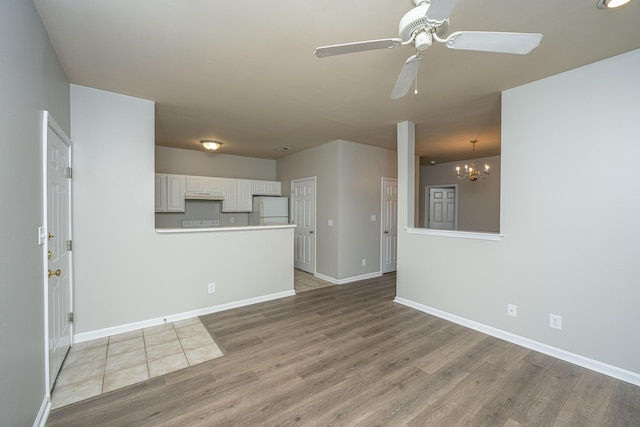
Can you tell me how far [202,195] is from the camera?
17.7 ft

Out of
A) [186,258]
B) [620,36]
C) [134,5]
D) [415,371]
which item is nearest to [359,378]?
[415,371]

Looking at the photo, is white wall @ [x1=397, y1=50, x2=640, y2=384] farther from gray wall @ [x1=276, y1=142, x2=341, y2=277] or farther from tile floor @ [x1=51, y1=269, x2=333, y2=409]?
tile floor @ [x1=51, y1=269, x2=333, y2=409]

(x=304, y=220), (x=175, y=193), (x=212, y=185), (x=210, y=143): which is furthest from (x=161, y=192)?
(x=304, y=220)

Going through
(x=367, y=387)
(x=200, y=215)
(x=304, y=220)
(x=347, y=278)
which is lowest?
(x=367, y=387)

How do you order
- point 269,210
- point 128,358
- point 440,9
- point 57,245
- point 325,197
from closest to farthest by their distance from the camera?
point 440,9, point 57,245, point 128,358, point 325,197, point 269,210

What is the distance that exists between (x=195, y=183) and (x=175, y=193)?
411mm

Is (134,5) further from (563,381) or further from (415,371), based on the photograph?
(563,381)

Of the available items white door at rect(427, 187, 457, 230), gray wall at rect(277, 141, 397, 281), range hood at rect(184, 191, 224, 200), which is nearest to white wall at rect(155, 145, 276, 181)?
range hood at rect(184, 191, 224, 200)

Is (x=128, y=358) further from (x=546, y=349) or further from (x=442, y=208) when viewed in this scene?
(x=442, y=208)

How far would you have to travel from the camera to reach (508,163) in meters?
2.86

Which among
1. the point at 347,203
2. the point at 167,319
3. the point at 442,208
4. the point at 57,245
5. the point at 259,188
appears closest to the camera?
the point at 57,245

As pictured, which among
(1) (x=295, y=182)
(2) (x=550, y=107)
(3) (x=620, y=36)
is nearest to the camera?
(3) (x=620, y=36)

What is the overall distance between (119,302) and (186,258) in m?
0.79

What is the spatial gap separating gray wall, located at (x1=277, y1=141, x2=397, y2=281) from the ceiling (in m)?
1.20
